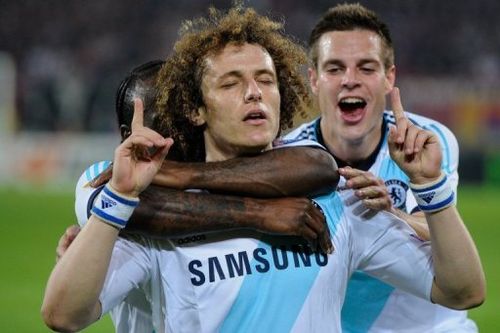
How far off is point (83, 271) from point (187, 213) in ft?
1.39

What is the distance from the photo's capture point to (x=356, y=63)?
5.73 metres

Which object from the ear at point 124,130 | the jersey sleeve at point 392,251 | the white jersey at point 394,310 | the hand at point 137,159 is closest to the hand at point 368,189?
the jersey sleeve at point 392,251

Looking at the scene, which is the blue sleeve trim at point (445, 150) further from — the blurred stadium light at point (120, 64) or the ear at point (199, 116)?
the blurred stadium light at point (120, 64)

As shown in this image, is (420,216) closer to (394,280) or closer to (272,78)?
(394,280)

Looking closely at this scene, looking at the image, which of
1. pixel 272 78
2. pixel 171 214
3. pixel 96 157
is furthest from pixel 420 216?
pixel 96 157

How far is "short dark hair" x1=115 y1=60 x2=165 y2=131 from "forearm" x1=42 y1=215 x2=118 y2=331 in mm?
956

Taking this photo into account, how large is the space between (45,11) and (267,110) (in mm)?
22170

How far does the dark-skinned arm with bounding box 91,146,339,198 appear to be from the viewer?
3477 mm

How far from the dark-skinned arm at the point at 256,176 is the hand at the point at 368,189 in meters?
0.06

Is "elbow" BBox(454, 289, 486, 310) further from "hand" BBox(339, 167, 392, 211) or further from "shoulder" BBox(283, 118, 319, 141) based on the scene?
"shoulder" BBox(283, 118, 319, 141)

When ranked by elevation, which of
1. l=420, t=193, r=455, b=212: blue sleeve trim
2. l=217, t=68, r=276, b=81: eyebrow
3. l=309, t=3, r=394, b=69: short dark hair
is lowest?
l=420, t=193, r=455, b=212: blue sleeve trim

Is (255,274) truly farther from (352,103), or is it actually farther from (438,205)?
(352,103)

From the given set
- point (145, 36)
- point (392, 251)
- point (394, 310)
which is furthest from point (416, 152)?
point (145, 36)

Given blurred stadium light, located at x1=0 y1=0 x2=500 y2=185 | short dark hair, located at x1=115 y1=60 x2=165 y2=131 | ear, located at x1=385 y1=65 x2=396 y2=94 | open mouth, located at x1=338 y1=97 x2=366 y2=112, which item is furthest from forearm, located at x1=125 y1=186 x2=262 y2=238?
blurred stadium light, located at x1=0 y1=0 x2=500 y2=185
